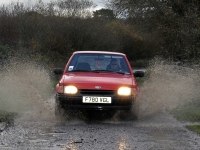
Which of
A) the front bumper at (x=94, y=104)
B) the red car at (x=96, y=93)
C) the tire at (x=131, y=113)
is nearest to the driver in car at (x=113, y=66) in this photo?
the red car at (x=96, y=93)

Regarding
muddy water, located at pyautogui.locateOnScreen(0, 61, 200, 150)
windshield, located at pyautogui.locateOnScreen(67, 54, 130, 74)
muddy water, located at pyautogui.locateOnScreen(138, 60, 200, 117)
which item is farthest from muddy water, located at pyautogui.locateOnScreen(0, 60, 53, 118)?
muddy water, located at pyautogui.locateOnScreen(138, 60, 200, 117)

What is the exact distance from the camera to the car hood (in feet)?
38.2

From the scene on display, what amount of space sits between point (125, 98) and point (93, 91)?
646 mm

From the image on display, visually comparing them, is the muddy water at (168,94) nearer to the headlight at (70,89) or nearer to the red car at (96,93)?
the red car at (96,93)

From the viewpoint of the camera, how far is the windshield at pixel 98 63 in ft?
42.9

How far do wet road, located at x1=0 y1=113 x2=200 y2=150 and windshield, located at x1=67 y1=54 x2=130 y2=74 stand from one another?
1.51 metres

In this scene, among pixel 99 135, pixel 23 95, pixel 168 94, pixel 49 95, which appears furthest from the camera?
pixel 49 95

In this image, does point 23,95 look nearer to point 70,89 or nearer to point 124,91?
point 70,89

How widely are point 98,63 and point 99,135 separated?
392 centimetres

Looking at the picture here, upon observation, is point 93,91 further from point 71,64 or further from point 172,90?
point 172,90

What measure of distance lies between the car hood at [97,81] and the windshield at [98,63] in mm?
465

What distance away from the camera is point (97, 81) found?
11.8m

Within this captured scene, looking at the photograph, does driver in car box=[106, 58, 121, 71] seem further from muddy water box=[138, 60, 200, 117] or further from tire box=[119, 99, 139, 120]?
tire box=[119, 99, 139, 120]

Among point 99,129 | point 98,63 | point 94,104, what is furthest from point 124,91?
point 98,63
